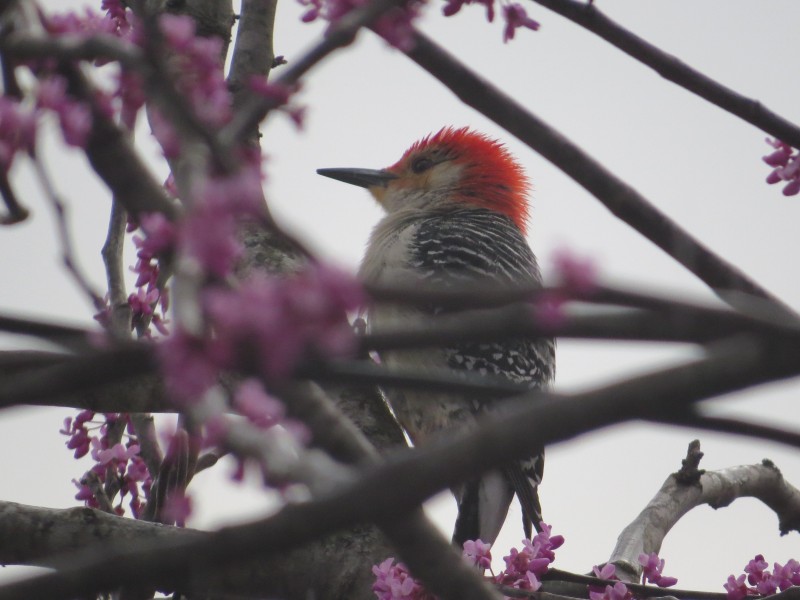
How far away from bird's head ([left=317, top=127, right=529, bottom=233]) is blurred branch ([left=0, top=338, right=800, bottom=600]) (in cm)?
638

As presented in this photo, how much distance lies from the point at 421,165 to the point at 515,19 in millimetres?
5600

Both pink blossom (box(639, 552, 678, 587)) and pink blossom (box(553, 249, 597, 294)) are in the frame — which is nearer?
pink blossom (box(553, 249, 597, 294))

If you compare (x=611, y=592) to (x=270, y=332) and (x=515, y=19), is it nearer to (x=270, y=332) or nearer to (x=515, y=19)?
(x=515, y=19)

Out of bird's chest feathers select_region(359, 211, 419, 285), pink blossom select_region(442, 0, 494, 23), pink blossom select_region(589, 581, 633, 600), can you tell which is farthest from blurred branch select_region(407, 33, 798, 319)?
bird's chest feathers select_region(359, 211, 419, 285)

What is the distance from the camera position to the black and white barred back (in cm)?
497

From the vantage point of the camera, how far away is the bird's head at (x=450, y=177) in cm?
754

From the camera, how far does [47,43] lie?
147 cm

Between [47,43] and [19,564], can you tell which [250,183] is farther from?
[19,564]

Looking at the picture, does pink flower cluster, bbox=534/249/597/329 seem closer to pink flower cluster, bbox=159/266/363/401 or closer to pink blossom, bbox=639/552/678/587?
pink flower cluster, bbox=159/266/363/401

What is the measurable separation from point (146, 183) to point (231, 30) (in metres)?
3.31

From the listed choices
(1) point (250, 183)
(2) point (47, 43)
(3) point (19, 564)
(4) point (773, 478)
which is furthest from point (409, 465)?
(4) point (773, 478)

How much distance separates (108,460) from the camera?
411 cm

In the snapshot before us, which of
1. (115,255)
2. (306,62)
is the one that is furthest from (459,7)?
(115,255)

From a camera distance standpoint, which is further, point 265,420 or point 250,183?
point 265,420
